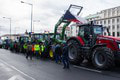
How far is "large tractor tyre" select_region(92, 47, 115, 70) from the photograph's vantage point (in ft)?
31.7

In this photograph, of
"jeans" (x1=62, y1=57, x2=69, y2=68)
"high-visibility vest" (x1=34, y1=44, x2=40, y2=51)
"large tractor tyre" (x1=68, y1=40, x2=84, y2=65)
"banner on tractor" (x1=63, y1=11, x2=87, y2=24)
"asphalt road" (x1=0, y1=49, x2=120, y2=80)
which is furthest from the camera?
"high-visibility vest" (x1=34, y1=44, x2=40, y2=51)

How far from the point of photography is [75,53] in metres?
12.7

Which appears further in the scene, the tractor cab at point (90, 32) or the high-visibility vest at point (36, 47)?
the high-visibility vest at point (36, 47)

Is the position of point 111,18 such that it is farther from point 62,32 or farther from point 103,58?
point 103,58

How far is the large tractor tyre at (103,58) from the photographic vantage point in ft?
31.7

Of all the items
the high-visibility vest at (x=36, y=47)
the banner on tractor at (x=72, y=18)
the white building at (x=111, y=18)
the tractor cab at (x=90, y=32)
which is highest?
the white building at (x=111, y=18)

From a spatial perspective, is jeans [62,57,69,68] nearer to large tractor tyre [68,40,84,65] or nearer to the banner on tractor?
large tractor tyre [68,40,84,65]

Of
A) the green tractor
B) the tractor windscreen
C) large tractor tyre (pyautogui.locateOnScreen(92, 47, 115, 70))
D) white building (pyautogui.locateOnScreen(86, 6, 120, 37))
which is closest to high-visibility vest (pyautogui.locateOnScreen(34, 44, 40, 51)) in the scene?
the green tractor

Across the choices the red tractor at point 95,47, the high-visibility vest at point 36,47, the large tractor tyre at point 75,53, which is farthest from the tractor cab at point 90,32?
the high-visibility vest at point 36,47

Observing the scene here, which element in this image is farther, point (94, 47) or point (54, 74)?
point (94, 47)

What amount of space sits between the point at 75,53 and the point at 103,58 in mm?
2713

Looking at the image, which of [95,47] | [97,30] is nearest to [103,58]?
[95,47]

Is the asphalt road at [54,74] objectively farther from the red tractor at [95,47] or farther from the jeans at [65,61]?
the red tractor at [95,47]

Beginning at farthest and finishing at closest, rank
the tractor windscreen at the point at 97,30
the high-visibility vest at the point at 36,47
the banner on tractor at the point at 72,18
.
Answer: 1. the high-visibility vest at the point at 36,47
2. the banner on tractor at the point at 72,18
3. the tractor windscreen at the point at 97,30
